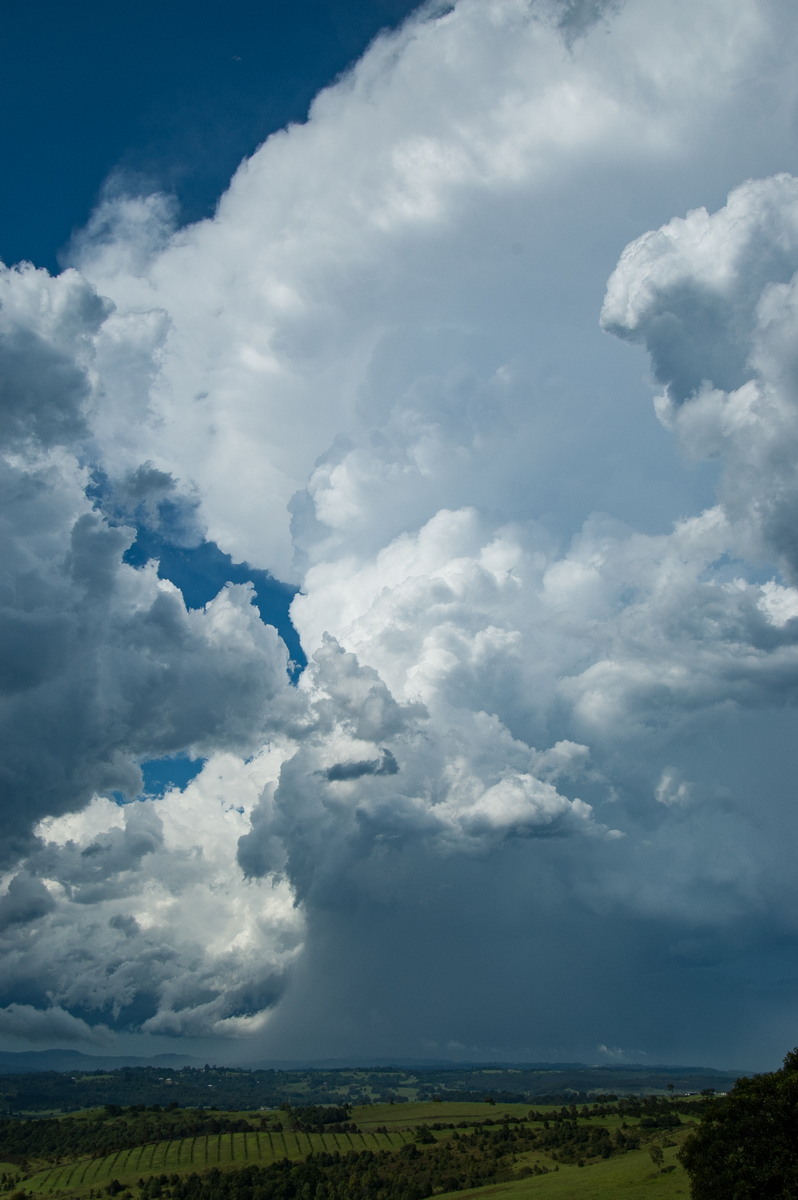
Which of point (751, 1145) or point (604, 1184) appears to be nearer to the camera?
point (751, 1145)

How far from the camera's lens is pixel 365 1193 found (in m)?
196

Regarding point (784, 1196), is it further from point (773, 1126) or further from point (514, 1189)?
point (514, 1189)

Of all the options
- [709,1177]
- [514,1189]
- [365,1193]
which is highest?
[709,1177]

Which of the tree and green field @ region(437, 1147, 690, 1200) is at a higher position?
the tree

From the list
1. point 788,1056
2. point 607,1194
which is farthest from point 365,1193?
point 788,1056

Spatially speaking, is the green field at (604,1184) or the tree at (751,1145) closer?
the tree at (751,1145)

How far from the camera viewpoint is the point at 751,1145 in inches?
3369

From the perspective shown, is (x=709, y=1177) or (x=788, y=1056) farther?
(x=788, y=1056)

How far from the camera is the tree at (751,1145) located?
3199 inches

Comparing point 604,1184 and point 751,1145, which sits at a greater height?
point 751,1145

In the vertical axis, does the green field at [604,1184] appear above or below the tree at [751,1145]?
below

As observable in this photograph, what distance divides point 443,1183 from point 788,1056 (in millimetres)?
136073

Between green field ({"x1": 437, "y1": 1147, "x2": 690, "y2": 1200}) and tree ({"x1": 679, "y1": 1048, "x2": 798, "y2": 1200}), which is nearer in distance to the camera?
tree ({"x1": 679, "y1": 1048, "x2": 798, "y2": 1200})

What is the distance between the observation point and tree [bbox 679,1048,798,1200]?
8125 centimetres
